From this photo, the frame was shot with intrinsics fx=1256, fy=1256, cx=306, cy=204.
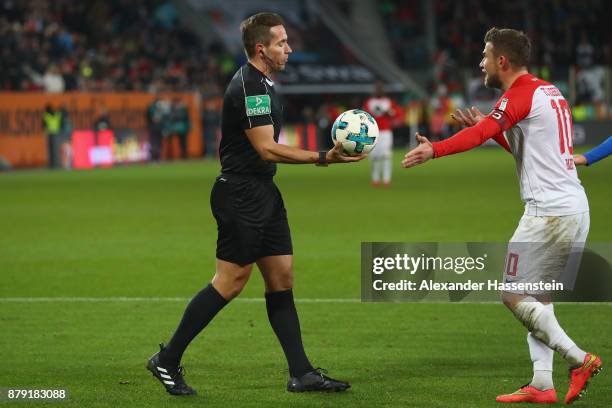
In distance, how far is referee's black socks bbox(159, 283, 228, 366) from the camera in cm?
743

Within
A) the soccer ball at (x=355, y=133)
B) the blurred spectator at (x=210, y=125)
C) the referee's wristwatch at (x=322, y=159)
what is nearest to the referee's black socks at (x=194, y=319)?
the referee's wristwatch at (x=322, y=159)

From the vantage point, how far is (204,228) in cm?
1858

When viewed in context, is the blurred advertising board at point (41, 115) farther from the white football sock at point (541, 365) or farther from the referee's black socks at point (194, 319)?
the white football sock at point (541, 365)

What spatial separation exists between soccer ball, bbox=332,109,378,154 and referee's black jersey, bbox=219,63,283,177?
0.40 m

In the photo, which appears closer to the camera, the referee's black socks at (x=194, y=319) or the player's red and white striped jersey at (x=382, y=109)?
the referee's black socks at (x=194, y=319)

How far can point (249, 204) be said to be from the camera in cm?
743

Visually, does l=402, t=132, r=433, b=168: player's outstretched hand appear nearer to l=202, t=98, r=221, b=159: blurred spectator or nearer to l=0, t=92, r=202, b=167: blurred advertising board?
l=0, t=92, r=202, b=167: blurred advertising board

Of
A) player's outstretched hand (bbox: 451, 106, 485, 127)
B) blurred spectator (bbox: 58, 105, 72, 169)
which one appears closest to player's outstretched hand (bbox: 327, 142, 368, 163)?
player's outstretched hand (bbox: 451, 106, 485, 127)

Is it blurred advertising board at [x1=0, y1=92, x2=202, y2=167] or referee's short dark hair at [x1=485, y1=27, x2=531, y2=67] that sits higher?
referee's short dark hair at [x1=485, y1=27, x2=531, y2=67]

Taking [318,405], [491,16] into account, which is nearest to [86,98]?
[491,16]

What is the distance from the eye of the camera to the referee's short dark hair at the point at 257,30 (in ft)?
24.0

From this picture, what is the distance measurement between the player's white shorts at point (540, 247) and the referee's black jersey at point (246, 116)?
5.06ft

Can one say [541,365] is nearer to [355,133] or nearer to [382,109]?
[355,133]

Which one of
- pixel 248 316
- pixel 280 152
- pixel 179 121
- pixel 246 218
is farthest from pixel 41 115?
pixel 280 152
